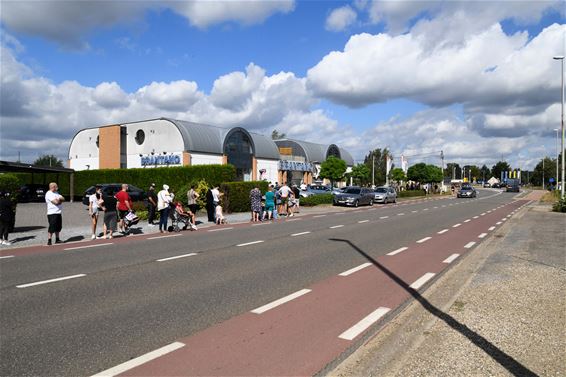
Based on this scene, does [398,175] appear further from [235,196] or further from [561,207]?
[235,196]

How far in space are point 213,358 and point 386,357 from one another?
160cm

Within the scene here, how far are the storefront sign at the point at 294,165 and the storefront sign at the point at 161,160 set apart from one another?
18240 millimetres

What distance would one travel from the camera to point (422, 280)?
24.2 ft

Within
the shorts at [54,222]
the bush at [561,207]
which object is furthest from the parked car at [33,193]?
the bush at [561,207]

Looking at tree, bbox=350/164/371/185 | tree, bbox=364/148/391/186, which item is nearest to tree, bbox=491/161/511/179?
tree, bbox=364/148/391/186

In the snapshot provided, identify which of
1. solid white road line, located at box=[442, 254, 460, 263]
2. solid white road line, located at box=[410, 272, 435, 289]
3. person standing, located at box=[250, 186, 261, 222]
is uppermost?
person standing, located at box=[250, 186, 261, 222]

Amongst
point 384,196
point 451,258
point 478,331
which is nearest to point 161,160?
point 384,196

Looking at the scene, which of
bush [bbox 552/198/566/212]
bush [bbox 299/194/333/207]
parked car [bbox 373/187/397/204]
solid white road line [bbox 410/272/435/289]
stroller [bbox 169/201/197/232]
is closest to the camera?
solid white road line [bbox 410/272/435/289]

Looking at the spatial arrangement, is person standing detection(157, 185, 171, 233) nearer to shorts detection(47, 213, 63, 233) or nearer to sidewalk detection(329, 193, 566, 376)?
shorts detection(47, 213, 63, 233)

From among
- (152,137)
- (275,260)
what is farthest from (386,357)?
(152,137)

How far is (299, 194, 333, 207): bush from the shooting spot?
31766 mm

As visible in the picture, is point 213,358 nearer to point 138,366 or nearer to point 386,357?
point 138,366

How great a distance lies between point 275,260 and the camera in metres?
9.14

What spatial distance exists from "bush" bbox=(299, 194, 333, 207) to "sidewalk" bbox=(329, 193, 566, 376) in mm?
23779
